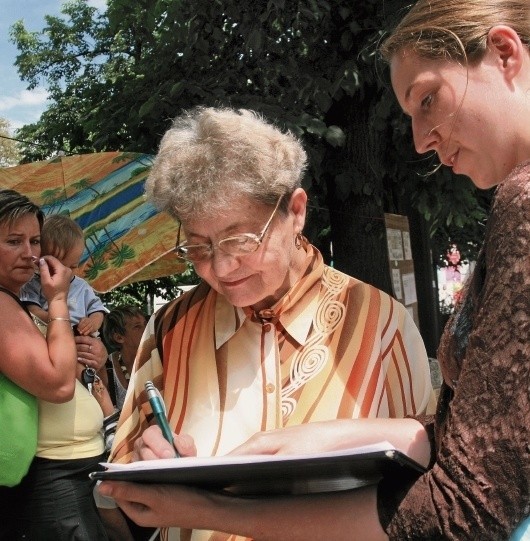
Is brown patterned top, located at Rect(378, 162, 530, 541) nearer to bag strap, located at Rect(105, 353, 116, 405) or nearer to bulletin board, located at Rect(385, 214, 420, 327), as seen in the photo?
bulletin board, located at Rect(385, 214, 420, 327)

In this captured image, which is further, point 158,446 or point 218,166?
point 218,166

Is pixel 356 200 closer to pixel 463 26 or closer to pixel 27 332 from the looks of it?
pixel 27 332

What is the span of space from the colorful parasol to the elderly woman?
253 centimetres

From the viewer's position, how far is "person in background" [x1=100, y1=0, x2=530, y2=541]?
35.8 inches

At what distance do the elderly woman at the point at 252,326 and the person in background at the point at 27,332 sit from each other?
23.3 inches

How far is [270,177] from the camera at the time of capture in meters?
A: 1.81

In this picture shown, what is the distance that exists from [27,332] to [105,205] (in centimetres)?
251

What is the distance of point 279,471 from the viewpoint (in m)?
1.07

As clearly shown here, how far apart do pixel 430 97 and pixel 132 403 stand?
110 cm

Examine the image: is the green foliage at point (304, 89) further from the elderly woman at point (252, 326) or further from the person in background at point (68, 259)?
the elderly woman at point (252, 326)

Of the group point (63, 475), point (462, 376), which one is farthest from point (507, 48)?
point (63, 475)

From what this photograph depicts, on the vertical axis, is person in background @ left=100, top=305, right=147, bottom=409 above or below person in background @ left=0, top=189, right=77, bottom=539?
below

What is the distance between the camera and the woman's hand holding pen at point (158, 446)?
1.49 meters

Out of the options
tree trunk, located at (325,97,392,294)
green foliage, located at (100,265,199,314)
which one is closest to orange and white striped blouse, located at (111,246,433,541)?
tree trunk, located at (325,97,392,294)
